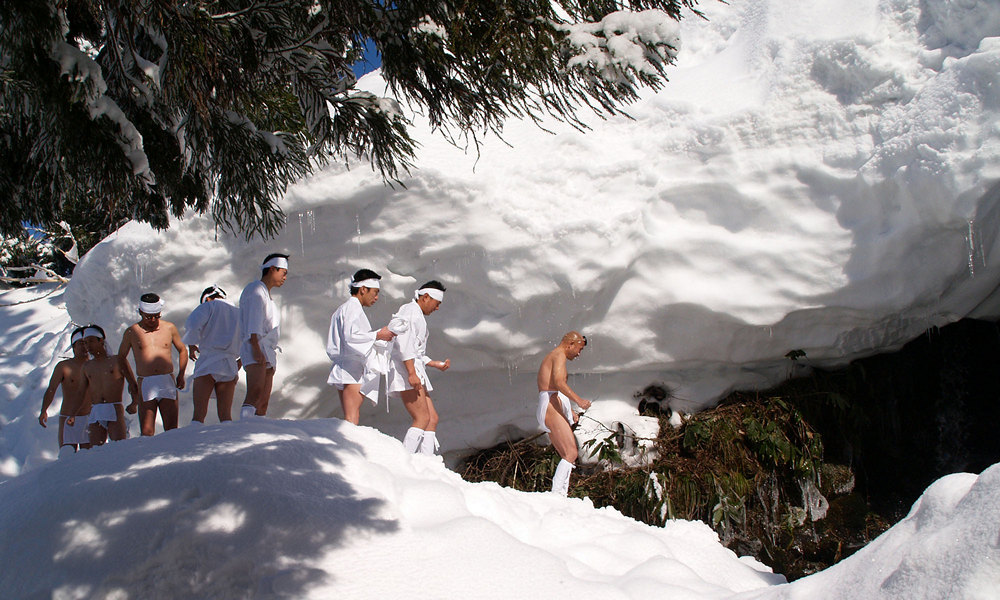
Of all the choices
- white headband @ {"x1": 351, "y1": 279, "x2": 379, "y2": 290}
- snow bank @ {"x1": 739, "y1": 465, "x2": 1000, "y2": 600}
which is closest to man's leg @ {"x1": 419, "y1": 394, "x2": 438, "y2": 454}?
white headband @ {"x1": 351, "y1": 279, "x2": 379, "y2": 290}

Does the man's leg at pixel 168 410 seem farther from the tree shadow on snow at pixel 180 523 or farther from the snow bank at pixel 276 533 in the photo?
the tree shadow on snow at pixel 180 523

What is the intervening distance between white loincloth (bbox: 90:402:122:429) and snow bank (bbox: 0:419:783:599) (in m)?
2.68

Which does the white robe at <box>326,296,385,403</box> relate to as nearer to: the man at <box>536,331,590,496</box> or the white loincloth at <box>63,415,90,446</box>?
the man at <box>536,331,590,496</box>

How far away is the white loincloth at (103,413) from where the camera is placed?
16.8 feet

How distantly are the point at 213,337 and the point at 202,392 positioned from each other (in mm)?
396

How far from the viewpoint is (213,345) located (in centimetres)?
473

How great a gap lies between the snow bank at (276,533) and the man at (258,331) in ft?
4.91

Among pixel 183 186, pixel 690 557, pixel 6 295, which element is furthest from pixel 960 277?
pixel 6 295

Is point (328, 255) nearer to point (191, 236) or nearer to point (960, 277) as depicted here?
point (191, 236)

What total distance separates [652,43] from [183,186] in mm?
2399

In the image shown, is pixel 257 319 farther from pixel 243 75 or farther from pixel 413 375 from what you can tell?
pixel 243 75

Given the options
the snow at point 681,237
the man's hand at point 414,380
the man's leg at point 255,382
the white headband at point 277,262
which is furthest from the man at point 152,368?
the man's hand at point 414,380

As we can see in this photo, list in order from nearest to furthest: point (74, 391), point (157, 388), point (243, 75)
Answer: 1. point (243, 75)
2. point (157, 388)
3. point (74, 391)

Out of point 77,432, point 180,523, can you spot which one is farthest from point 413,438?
point 77,432
